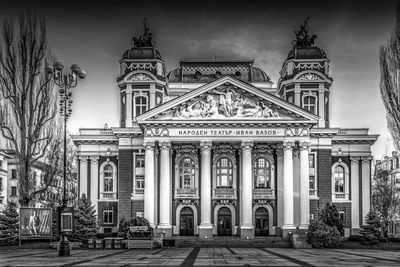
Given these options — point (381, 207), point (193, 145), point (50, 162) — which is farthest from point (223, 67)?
point (381, 207)

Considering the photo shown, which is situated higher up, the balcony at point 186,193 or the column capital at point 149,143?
the column capital at point 149,143

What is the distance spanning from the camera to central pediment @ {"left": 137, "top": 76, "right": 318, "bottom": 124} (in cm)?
5741

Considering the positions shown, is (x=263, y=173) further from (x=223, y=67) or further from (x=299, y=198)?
(x=223, y=67)

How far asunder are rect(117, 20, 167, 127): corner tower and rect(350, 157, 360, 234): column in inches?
897

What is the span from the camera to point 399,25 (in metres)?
44.7

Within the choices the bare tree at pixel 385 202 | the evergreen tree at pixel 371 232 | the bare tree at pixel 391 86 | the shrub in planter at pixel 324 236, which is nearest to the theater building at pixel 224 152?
the shrub in planter at pixel 324 236

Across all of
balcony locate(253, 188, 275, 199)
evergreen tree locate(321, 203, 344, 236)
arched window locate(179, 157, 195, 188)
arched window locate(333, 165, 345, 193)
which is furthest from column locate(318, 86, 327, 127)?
arched window locate(179, 157, 195, 188)

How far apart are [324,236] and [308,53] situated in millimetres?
23385

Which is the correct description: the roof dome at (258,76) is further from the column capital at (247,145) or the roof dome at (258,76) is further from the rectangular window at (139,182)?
the rectangular window at (139,182)

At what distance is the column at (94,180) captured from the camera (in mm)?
65438

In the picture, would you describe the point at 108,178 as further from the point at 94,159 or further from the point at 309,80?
the point at 309,80

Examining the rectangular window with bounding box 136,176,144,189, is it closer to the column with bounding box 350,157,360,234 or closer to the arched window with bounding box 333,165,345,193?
the arched window with bounding box 333,165,345,193

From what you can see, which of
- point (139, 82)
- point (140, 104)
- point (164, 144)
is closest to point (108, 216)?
point (164, 144)

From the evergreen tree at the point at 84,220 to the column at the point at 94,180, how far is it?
19.5 ft
